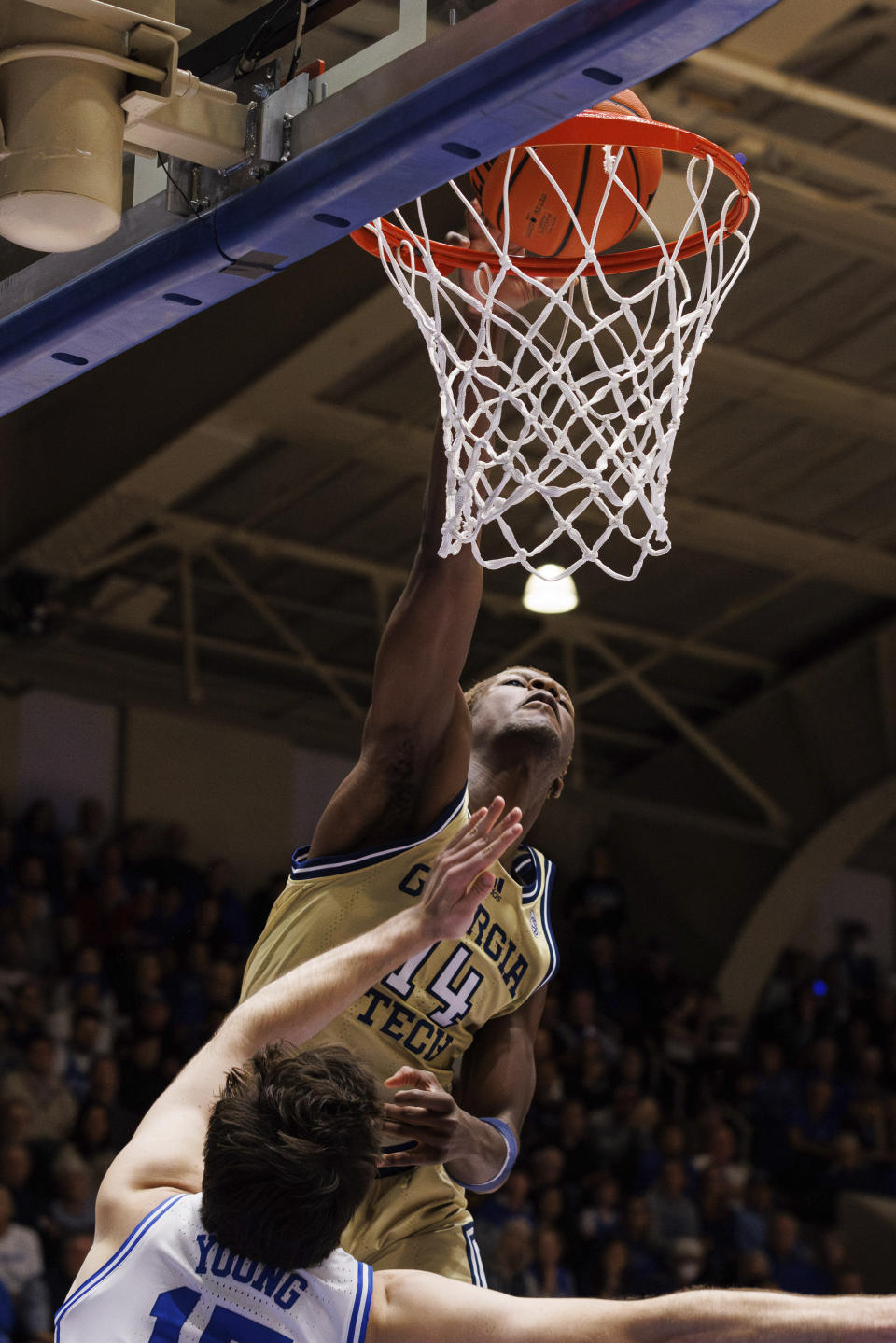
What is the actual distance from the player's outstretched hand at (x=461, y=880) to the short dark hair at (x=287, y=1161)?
0.44 m

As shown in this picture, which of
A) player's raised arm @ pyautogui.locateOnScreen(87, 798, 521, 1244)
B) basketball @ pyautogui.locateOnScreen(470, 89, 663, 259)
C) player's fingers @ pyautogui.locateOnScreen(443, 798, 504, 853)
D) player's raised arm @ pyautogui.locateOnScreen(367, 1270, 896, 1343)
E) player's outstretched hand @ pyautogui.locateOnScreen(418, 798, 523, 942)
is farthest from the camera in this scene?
basketball @ pyautogui.locateOnScreen(470, 89, 663, 259)

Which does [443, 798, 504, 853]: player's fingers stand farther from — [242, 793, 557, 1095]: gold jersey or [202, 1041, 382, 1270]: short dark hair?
[242, 793, 557, 1095]: gold jersey

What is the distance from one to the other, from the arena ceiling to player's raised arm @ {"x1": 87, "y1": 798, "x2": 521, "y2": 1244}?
6.33m

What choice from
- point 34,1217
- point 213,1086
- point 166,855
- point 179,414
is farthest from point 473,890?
point 166,855

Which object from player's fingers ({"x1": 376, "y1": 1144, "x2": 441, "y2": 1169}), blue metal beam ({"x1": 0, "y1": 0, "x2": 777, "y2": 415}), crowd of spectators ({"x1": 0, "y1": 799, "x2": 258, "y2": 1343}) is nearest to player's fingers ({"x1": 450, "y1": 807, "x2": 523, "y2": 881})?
player's fingers ({"x1": 376, "y1": 1144, "x2": 441, "y2": 1169})

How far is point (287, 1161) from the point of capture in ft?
7.80

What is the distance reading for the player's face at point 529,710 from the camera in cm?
436

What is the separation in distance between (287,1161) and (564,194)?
226 cm

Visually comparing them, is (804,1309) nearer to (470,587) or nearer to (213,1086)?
(213,1086)

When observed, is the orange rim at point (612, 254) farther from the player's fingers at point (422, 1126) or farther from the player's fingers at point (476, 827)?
the player's fingers at point (422, 1126)

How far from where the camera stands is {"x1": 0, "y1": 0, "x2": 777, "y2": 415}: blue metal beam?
2.72 m

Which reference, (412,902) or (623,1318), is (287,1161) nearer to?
(623,1318)

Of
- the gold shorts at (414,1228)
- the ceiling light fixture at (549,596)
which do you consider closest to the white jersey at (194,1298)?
the gold shorts at (414,1228)

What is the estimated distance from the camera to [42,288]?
362 cm
